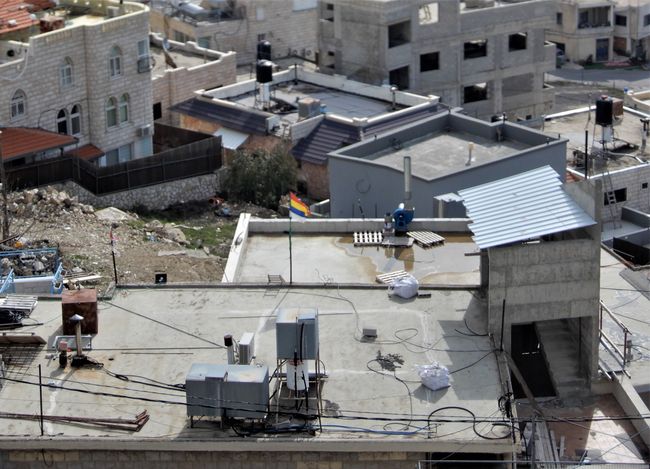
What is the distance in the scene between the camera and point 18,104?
63.9 meters

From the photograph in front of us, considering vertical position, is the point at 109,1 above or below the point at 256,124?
above

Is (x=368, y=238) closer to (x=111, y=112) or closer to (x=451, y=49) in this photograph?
(x=111, y=112)

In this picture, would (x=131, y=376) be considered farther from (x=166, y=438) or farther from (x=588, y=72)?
(x=588, y=72)

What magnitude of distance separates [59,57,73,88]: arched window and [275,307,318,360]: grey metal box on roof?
3665 cm

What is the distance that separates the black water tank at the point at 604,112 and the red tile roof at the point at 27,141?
23.2 meters

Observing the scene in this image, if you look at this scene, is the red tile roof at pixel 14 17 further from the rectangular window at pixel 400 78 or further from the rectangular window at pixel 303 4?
the rectangular window at pixel 303 4

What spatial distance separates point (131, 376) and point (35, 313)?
4.34 metres

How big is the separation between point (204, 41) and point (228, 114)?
19582 millimetres

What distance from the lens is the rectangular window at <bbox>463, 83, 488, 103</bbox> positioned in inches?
3477

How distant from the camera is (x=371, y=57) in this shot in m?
81.9

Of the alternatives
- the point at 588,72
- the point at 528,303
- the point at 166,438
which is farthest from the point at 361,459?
the point at 588,72

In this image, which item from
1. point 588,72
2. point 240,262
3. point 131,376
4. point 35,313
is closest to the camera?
point 131,376

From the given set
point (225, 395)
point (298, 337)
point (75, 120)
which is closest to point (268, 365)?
point (298, 337)

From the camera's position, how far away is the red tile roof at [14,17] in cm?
6550
